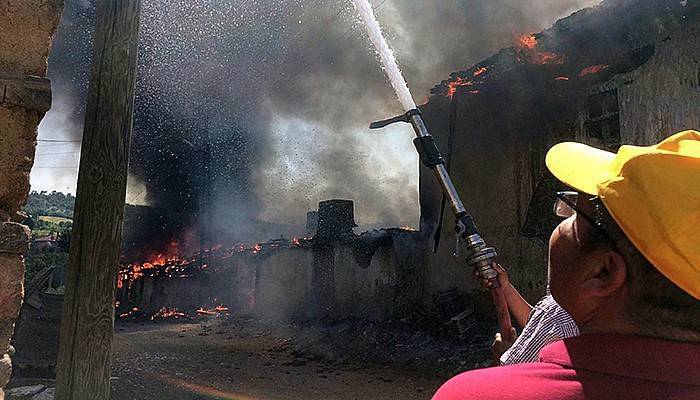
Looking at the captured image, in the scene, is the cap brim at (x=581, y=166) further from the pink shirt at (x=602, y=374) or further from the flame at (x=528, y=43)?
the flame at (x=528, y=43)

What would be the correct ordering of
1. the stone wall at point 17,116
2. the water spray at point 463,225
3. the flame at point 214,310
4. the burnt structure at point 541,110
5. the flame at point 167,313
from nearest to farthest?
1. the stone wall at point 17,116
2. the water spray at point 463,225
3. the burnt structure at point 541,110
4. the flame at point 214,310
5. the flame at point 167,313

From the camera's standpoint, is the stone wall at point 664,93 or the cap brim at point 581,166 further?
the stone wall at point 664,93

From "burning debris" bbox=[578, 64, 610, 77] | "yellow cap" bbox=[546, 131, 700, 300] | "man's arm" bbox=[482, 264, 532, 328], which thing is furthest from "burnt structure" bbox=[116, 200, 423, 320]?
"yellow cap" bbox=[546, 131, 700, 300]

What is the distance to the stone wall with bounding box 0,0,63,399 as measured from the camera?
2170mm

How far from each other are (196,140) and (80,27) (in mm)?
16550

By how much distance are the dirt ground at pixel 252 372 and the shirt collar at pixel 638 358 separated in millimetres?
7287

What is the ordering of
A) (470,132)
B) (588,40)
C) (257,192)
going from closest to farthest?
(588,40)
(470,132)
(257,192)

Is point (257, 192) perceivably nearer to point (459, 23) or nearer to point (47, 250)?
point (47, 250)

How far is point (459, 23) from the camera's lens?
1589 centimetres

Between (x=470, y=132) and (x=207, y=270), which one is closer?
(x=470, y=132)

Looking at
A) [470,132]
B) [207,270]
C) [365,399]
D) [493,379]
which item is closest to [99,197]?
[493,379]

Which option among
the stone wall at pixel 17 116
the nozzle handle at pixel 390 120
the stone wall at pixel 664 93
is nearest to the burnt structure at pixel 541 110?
the stone wall at pixel 664 93

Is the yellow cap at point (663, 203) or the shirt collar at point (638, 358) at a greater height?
the yellow cap at point (663, 203)

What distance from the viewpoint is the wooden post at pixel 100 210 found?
2391 mm
